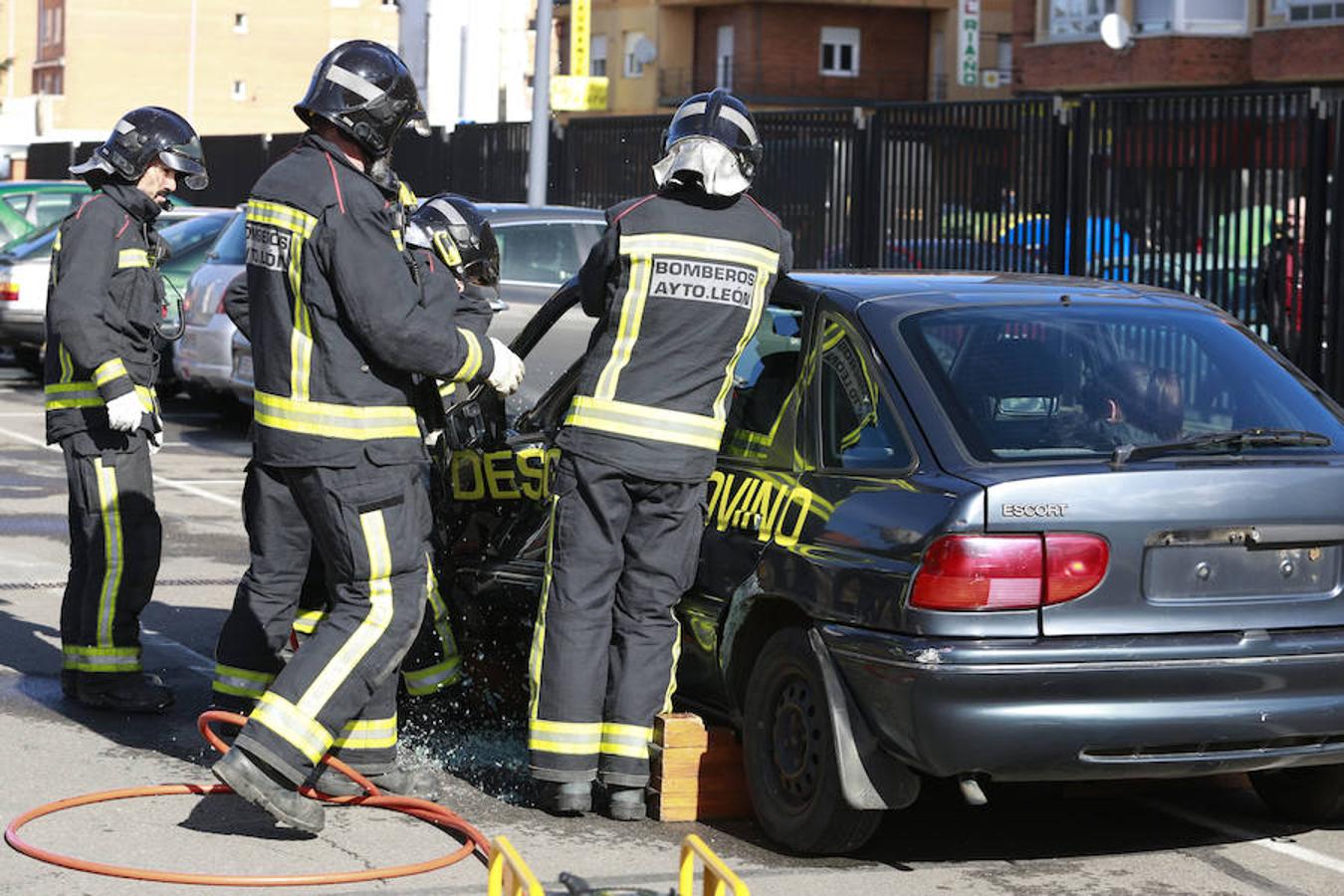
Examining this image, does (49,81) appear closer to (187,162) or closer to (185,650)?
(185,650)

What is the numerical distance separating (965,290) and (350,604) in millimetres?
1915

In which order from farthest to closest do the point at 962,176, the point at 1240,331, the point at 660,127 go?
the point at 660,127 → the point at 962,176 → the point at 1240,331

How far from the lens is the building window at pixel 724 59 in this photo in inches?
2573

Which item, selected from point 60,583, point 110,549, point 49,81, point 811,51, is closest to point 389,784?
point 110,549

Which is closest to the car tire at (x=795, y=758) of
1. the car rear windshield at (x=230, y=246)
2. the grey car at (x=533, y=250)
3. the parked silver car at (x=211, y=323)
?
the grey car at (x=533, y=250)

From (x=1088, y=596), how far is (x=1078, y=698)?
247 mm

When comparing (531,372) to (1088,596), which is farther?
(531,372)

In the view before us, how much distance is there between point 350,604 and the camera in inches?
234

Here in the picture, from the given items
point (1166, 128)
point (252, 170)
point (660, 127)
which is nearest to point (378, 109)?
point (1166, 128)

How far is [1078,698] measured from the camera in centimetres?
527

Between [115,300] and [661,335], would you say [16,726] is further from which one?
[661,335]

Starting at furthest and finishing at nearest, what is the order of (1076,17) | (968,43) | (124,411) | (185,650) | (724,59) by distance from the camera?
(724,59)
(968,43)
(1076,17)
(185,650)
(124,411)

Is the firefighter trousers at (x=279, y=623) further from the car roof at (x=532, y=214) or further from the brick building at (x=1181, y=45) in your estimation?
the brick building at (x=1181, y=45)

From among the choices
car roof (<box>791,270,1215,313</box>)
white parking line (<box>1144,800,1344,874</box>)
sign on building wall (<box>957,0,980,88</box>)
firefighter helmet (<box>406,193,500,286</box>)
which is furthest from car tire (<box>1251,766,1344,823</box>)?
sign on building wall (<box>957,0,980,88</box>)
